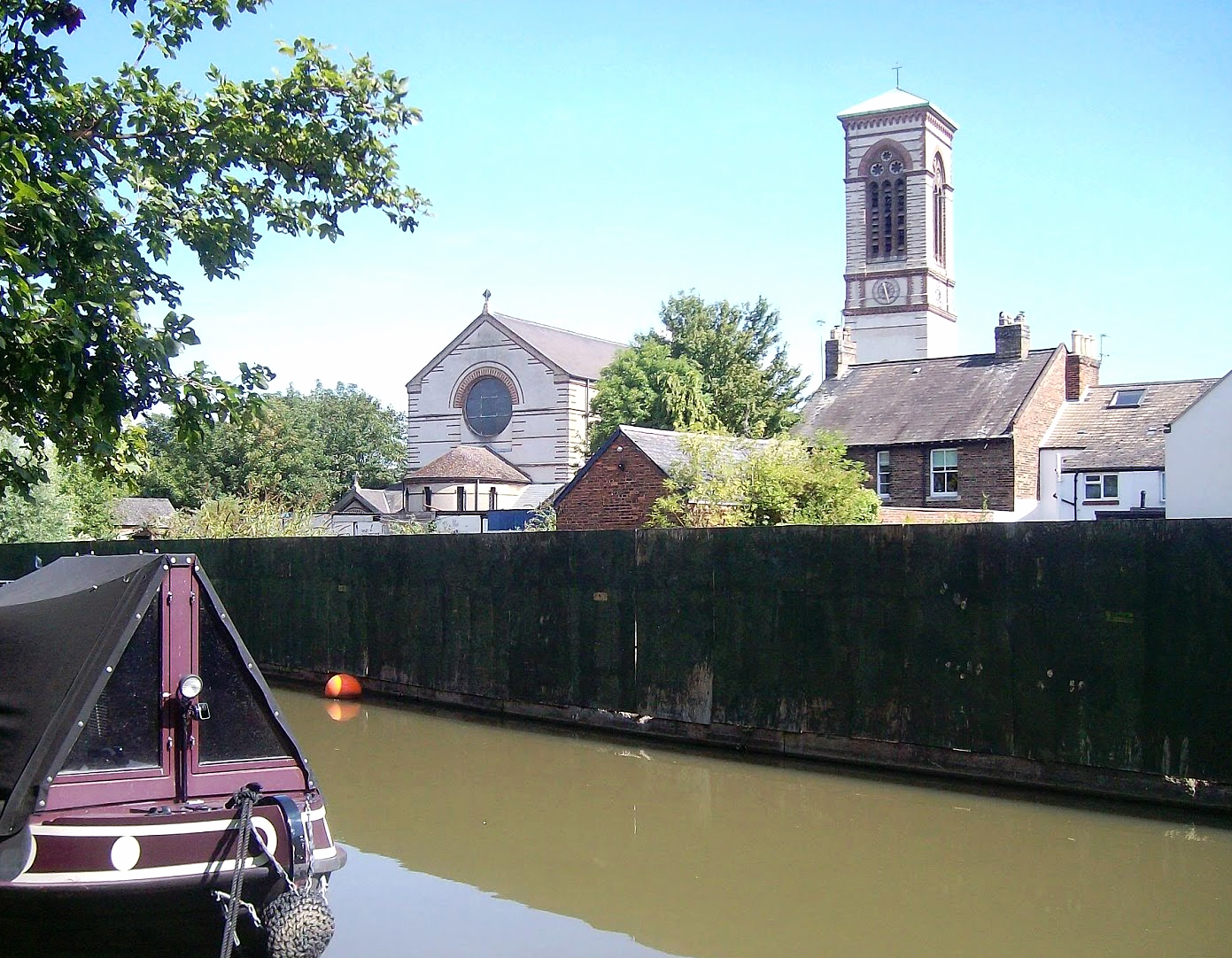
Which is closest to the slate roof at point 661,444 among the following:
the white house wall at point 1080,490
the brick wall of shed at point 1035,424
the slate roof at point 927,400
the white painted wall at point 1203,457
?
the white painted wall at point 1203,457

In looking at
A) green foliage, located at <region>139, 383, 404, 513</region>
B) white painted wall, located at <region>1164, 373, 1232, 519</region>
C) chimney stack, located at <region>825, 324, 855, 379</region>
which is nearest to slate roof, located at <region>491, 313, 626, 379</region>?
green foliage, located at <region>139, 383, 404, 513</region>

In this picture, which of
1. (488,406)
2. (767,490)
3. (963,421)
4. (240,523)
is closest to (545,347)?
(488,406)

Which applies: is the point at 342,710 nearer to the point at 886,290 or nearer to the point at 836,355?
the point at 836,355

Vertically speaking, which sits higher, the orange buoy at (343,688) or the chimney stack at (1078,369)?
the chimney stack at (1078,369)

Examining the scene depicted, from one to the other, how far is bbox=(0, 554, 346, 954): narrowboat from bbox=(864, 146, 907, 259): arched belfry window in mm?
74530

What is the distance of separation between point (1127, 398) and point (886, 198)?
42.5m

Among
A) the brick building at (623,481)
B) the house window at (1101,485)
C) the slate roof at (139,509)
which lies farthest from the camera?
the slate roof at (139,509)

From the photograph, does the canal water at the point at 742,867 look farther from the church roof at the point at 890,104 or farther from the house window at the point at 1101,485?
the church roof at the point at 890,104

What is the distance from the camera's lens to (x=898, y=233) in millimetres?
77375

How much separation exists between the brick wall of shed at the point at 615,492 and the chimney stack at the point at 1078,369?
2115cm

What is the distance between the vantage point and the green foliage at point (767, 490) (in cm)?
1955

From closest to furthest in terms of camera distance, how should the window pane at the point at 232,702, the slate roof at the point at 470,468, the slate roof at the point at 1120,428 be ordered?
the window pane at the point at 232,702 < the slate roof at the point at 1120,428 < the slate roof at the point at 470,468

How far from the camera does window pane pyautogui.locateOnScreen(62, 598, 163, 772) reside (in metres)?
6.12

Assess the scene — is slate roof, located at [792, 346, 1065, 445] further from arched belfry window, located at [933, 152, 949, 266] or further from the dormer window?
arched belfry window, located at [933, 152, 949, 266]
